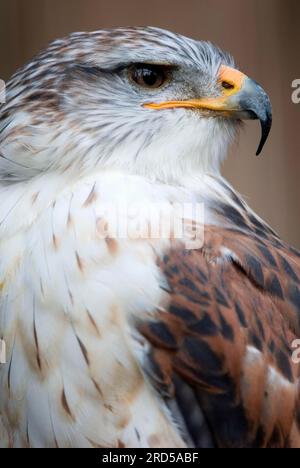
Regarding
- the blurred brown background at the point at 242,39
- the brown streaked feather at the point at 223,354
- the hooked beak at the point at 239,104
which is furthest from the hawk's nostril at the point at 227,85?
the blurred brown background at the point at 242,39

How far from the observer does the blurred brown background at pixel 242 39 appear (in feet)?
13.0

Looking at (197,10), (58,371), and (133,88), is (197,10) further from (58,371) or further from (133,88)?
A: (58,371)

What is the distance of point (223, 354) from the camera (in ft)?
5.94

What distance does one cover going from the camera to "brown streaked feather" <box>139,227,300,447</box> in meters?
1.80

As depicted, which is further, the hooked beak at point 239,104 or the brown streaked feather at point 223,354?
the hooked beak at point 239,104

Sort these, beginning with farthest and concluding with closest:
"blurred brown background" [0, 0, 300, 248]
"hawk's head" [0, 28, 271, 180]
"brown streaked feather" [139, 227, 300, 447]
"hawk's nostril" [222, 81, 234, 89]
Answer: "blurred brown background" [0, 0, 300, 248], "hawk's nostril" [222, 81, 234, 89], "hawk's head" [0, 28, 271, 180], "brown streaked feather" [139, 227, 300, 447]

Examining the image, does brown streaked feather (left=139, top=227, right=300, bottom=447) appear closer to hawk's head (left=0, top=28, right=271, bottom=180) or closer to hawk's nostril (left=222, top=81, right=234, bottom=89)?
hawk's head (left=0, top=28, right=271, bottom=180)

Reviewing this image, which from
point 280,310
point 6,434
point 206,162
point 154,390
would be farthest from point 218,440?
point 206,162

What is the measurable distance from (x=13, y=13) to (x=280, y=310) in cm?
245

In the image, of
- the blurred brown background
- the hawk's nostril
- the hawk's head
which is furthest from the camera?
the blurred brown background

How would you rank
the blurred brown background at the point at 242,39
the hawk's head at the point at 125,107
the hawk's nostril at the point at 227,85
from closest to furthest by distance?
1. the hawk's head at the point at 125,107
2. the hawk's nostril at the point at 227,85
3. the blurred brown background at the point at 242,39

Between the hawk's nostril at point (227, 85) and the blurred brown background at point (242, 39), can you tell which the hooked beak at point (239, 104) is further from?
the blurred brown background at point (242, 39)

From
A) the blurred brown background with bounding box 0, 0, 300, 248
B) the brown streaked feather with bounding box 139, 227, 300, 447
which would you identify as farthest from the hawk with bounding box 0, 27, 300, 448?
the blurred brown background with bounding box 0, 0, 300, 248

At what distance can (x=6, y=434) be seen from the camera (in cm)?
195
